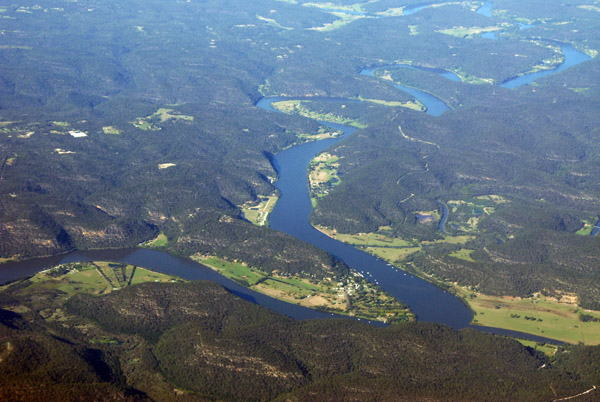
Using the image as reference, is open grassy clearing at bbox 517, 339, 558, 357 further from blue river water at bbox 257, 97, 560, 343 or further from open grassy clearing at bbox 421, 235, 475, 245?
open grassy clearing at bbox 421, 235, 475, 245

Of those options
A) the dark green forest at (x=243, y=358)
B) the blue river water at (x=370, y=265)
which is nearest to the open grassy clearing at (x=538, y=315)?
the blue river water at (x=370, y=265)

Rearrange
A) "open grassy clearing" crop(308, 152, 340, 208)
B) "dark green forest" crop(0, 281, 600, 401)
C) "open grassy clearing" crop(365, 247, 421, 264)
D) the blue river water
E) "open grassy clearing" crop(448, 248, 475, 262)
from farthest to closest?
"open grassy clearing" crop(308, 152, 340, 208), "open grassy clearing" crop(365, 247, 421, 264), "open grassy clearing" crop(448, 248, 475, 262), the blue river water, "dark green forest" crop(0, 281, 600, 401)

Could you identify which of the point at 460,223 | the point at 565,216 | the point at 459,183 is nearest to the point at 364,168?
the point at 459,183

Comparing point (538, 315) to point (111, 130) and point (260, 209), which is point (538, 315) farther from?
point (111, 130)

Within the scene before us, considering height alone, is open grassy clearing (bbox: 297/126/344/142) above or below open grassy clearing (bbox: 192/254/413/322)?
below

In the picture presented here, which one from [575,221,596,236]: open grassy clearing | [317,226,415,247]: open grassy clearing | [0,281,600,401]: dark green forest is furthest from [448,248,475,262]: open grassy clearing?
[0,281,600,401]: dark green forest

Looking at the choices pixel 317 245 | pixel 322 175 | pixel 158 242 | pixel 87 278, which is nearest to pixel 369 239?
pixel 317 245

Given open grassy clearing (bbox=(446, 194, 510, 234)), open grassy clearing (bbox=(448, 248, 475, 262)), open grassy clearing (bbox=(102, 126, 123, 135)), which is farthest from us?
open grassy clearing (bbox=(102, 126, 123, 135))

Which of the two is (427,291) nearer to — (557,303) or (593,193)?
(557,303)
